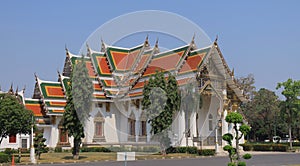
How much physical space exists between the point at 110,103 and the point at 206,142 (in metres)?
10.5

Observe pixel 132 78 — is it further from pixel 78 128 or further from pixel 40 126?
pixel 78 128

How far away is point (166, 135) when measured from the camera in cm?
3197

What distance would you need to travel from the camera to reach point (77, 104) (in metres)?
29.3

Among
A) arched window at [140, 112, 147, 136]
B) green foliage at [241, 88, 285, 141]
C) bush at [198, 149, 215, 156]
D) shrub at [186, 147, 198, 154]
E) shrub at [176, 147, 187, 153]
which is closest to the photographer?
bush at [198, 149, 215, 156]

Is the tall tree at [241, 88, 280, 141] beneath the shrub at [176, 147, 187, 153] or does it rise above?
above

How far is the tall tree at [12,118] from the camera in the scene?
30.1m

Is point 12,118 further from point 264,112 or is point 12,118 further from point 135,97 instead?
point 264,112

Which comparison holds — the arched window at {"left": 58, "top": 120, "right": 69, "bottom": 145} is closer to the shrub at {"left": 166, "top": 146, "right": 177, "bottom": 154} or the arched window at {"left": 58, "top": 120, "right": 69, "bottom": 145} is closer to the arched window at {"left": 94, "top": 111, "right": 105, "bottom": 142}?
the arched window at {"left": 94, "top": 111, "right": 105, "bottom": 142}

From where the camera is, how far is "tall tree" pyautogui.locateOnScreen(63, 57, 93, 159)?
29094mm

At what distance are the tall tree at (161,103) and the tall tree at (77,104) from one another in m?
4.71

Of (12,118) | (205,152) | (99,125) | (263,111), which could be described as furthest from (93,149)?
(263,111)

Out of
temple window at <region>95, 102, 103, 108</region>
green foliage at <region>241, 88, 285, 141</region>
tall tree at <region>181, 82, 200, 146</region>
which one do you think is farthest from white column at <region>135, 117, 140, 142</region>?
green foliage at <region>241, 88, 285, 141</region>

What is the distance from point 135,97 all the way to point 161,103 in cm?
750

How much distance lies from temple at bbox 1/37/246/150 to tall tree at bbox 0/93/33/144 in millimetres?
7080
